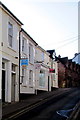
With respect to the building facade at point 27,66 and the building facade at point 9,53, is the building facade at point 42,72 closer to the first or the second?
the building facade at point 27,66

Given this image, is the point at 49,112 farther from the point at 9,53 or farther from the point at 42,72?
the point at 42,72

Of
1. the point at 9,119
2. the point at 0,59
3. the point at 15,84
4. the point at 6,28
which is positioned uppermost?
the point at 6,28

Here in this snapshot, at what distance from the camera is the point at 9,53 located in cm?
1544

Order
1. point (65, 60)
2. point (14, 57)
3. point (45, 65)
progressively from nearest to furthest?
point (14, 57), point (45, 65), point (65, 60)

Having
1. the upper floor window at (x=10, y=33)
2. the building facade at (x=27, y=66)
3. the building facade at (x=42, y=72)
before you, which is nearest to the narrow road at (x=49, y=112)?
the building facade at (x=27, y=66)

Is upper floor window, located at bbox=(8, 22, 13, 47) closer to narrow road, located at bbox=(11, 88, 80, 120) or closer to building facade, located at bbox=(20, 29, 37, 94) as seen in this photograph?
building facade, located at bbox=(20, 29, 37, 94)

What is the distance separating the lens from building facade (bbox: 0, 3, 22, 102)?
575 inches

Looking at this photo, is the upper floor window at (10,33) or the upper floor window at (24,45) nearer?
the upper floor window at (10,33)

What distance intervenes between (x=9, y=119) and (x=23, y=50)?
10.9m

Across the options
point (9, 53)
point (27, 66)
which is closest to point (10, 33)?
point (9, 53)

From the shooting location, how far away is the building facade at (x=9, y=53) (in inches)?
575

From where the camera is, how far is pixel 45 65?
3006 centimetres

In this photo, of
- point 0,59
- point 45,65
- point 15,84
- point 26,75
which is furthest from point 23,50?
point 45,65

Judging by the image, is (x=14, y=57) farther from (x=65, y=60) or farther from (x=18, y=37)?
(x=65, y=60)
